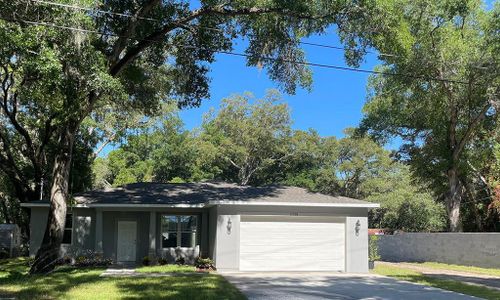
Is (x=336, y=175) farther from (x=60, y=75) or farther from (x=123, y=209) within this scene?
(x=60, y=75)

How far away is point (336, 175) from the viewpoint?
53.0 metres

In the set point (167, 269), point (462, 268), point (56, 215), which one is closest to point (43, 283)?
point (56, 215)

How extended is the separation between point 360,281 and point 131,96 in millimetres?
12430

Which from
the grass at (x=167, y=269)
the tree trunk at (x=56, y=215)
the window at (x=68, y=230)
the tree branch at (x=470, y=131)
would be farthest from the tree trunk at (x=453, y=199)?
the tree trunk at (x=56, y=215)

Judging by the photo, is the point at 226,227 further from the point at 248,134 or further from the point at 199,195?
the point at 248,134

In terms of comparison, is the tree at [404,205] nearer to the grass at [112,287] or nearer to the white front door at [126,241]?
the white front door at [126,241]

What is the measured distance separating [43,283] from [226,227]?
7.43 m

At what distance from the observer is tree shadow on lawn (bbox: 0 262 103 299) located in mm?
12062

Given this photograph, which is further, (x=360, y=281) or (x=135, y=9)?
(x=135, y=9)

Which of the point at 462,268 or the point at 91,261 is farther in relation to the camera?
the point at 462,268

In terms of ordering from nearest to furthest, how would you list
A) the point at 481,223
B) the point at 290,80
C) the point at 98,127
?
the point at 290,80
the point at 98,127
the point at 481,223

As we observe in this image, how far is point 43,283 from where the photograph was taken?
46.7 ft

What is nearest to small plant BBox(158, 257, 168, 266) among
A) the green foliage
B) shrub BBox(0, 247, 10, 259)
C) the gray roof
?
the gray roof

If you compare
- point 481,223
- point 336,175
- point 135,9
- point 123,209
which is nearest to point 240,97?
point 336,175
